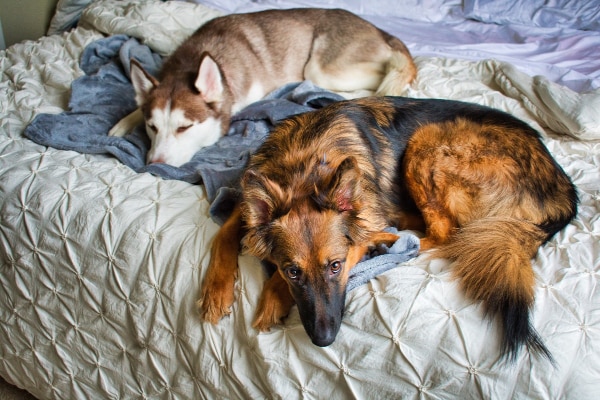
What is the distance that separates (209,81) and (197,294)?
4.60ft

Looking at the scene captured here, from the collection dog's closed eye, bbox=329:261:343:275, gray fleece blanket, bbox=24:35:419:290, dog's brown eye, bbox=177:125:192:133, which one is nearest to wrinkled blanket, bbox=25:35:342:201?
gray fleece blanket, bbox=24:35:419:290

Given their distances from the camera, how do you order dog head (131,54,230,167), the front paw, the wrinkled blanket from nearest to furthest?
the front paw
the wrinkled blanket
dog head (131,54,230,167)

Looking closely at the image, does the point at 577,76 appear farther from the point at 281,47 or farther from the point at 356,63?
the point at 281,47

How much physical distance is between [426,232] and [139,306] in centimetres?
108

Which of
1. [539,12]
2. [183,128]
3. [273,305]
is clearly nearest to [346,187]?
[273,305]

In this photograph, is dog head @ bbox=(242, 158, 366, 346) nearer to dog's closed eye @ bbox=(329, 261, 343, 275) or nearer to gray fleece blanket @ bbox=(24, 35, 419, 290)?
dog's closed eye @ bbox=(329, 261, 343, 275)

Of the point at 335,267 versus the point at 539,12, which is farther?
the point at 539,12

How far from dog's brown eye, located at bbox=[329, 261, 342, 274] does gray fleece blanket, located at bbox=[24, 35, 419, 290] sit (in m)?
0.22

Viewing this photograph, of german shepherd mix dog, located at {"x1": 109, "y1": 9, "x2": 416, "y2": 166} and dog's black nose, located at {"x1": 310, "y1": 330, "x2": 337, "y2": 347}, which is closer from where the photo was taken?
dog's black nose, located at {"x1": 310, "y1": 330, "x2": 337, "y2": 347}

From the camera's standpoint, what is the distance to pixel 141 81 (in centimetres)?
252

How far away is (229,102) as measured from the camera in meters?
2.79

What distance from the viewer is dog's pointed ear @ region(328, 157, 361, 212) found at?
1385 millimetres

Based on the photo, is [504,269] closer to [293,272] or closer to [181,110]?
[293,272]

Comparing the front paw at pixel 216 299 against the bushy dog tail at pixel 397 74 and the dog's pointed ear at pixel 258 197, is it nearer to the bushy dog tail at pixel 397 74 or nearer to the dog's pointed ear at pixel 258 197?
the dog's pointed ear at pixel 258 197
